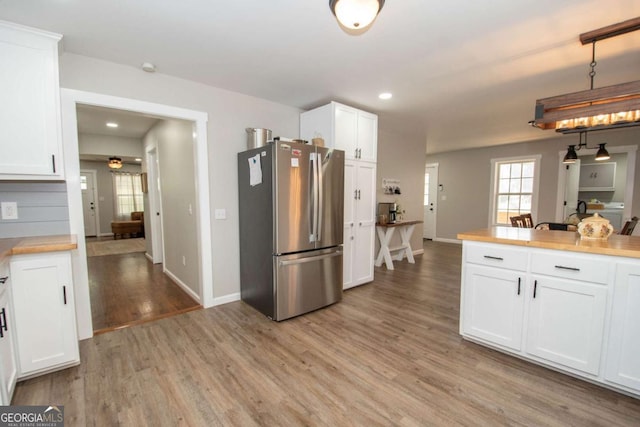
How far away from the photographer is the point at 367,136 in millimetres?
3760

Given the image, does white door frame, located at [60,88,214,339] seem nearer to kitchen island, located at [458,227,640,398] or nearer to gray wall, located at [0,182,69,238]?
gray wall, located at [0,182,69,238]

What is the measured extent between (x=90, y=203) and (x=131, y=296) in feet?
23.0

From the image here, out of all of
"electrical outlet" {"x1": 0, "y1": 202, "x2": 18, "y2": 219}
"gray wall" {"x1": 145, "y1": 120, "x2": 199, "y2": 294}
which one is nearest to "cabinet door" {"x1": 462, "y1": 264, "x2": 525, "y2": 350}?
"gray wall" {"x1": 145, "y1": 120, "x2": 199, "y2": 294}

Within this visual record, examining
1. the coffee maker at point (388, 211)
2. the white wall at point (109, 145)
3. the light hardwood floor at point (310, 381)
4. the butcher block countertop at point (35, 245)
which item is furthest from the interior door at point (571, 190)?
the white wall at point (109, 145)

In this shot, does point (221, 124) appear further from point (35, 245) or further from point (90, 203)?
point (90, 203)

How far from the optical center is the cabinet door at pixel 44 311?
1802 millimetres

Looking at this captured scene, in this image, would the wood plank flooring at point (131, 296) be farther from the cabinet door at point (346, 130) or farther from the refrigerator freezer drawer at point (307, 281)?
the cabinet door at point (346, 130)

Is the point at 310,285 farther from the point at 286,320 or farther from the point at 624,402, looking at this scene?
the point at 624,402

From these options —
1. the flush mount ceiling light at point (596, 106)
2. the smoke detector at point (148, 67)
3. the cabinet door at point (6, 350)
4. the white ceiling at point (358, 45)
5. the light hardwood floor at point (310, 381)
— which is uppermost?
the white ceiling at point (358, 45)

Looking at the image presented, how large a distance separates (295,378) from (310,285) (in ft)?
3.55

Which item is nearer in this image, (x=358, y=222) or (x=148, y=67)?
(x=148, y=67)

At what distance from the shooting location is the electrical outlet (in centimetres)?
210

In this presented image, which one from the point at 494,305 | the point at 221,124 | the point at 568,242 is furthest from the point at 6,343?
the point at 568,242

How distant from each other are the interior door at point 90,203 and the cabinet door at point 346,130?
8823 millimetres
